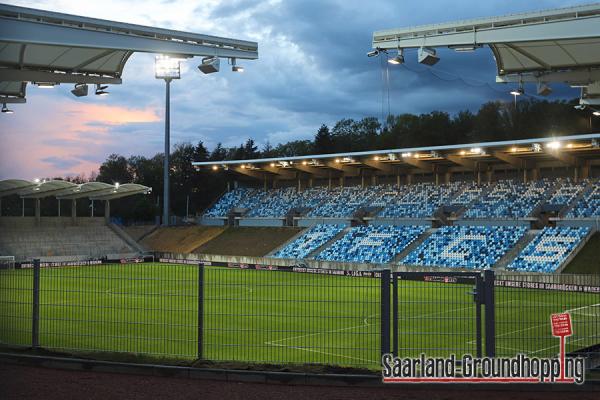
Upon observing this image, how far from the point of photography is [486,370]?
29.6 feet

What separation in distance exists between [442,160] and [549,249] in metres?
19.8

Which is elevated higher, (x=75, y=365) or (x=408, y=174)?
(x=408, y=174)

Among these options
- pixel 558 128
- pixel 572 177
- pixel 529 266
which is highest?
pixel 558 128

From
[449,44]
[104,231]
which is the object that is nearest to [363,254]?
[104,231]

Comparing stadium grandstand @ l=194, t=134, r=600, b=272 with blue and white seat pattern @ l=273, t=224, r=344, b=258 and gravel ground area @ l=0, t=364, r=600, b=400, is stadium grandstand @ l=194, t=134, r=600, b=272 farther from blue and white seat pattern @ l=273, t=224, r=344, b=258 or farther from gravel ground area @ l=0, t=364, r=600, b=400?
gravel ground area @ l=0, t=364, r=600, b=400

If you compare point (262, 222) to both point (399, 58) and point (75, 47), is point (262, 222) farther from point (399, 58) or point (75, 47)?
point (75, 47)

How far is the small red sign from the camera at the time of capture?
848 cm

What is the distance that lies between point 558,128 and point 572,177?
31349 mm

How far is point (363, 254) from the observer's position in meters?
48.4

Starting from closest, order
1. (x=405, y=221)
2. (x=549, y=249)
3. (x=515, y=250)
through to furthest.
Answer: (x=549, y=249) → (x=515, y=250) → (x=405, y=221)

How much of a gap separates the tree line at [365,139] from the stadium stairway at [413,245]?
36.2m

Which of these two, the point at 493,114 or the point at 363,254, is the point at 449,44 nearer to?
the point at 363,254

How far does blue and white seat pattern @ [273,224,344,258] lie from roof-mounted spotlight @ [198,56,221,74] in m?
37.4

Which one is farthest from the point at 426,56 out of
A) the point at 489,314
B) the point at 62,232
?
the point at 62,232
